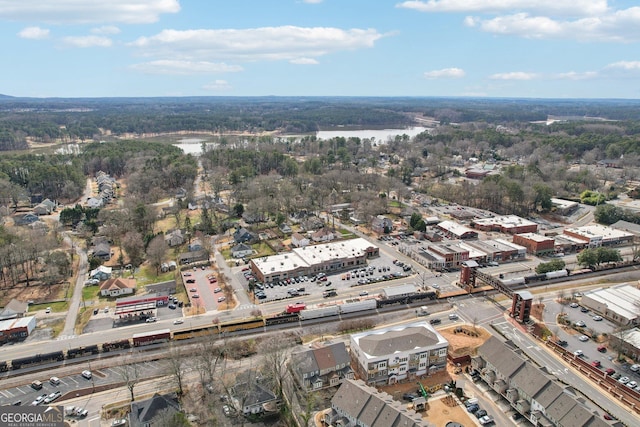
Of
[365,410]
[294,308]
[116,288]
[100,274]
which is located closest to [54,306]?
[116,288]

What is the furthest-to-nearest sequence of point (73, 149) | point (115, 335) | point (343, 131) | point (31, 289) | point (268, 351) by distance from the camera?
point (343, 131)
point (73, 149)
point (31, 289)
point (115, 335)
point (268, 351)

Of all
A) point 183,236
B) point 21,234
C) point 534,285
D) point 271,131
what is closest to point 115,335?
point 183,236

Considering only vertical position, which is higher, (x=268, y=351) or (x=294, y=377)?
(x=268, y=351)

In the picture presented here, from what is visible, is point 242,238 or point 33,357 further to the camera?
point 242,238

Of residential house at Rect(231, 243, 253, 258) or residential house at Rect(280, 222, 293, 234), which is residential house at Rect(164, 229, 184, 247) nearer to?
residential house at Rect(231, 243, 253, 258)

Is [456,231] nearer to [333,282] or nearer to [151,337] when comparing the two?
[333,282]

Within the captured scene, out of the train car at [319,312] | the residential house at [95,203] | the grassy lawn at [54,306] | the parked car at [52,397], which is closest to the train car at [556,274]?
the train car at [319,312]

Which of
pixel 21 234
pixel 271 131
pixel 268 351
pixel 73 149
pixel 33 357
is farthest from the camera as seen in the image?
pixel 271 131

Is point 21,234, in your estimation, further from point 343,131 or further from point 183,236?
point 343,131
